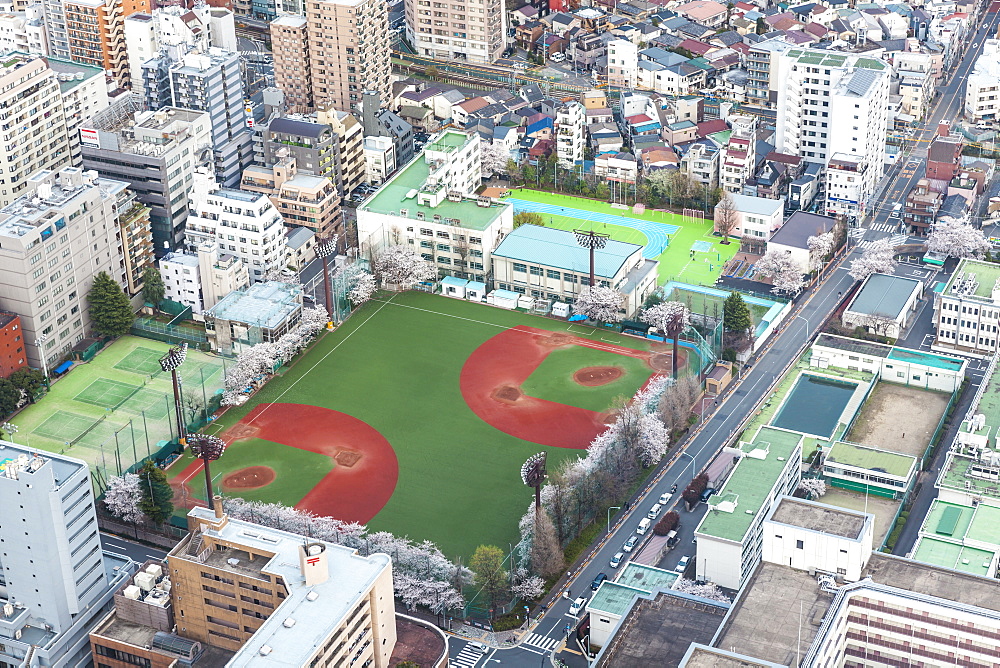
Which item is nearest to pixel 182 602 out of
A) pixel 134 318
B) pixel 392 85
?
pixel 134 318

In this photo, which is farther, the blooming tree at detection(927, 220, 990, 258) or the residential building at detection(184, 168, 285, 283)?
the blooming tree at detection(927, 220, 990, 258)

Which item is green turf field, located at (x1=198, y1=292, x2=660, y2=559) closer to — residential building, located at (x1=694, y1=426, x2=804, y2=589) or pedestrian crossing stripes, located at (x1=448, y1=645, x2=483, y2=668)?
pedestrian crossing stripes, located at (x1=448, y1=645, x2=483, y2=668)

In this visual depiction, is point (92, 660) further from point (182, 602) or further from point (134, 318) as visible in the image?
point (134, 318)

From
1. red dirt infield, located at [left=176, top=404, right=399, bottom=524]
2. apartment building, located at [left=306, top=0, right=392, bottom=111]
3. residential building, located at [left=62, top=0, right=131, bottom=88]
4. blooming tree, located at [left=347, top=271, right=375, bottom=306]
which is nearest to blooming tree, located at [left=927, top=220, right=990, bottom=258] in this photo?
blooming tree, located at [left=347, top=271, right=375, bottom=306]

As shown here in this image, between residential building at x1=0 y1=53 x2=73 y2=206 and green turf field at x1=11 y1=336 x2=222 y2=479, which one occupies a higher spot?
residential building at x1=0 y1=53 x2=73 y2=206

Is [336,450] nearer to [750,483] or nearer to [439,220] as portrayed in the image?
[439,220]

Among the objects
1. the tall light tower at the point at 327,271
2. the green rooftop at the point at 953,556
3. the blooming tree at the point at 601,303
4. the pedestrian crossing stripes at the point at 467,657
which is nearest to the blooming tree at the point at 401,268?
the tall light tower at the point at 327,271

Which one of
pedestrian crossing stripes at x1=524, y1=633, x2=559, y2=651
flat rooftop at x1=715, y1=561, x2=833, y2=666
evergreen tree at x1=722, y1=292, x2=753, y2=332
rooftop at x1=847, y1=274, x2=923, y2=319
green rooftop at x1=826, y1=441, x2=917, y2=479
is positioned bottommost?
pedestrian crossing stripes at x1=524, y1=633, x2=559, y2=651
